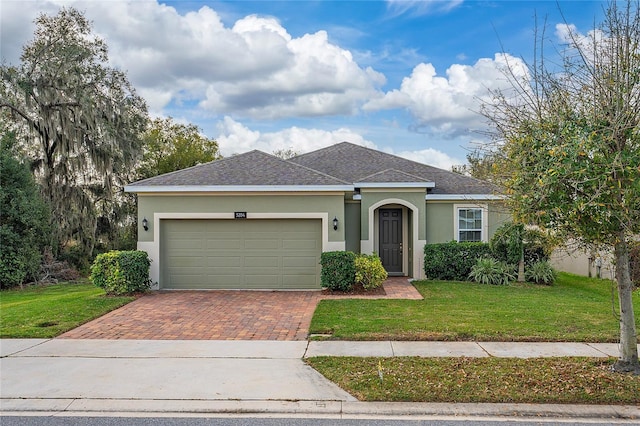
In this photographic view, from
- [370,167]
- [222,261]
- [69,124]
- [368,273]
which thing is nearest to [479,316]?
[368,273]

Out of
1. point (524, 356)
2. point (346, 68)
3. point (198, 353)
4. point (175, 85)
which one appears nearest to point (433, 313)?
point (524, 356)

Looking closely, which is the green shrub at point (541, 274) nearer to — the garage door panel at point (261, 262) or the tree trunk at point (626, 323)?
the garage door panel at point (261, 262)

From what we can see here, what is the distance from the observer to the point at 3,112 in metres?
19.6

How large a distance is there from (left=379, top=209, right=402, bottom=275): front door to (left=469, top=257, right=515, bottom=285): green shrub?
2.64m

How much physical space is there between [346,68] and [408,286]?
8156 millimetres

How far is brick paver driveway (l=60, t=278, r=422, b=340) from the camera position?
8.27 m

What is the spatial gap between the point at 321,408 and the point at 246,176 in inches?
361

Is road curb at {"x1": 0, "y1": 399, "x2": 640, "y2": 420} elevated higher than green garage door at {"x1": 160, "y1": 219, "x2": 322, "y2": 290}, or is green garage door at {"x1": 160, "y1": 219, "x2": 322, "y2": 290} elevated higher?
green garage door at {"x1": 160, "y1": 219, "x2": 322, "y2": 290}

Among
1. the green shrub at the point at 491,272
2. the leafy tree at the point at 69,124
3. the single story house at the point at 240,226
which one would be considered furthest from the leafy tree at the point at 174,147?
the green shrub at the point at 491,272

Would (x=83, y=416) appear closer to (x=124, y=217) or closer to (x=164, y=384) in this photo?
(x=164, y=384)

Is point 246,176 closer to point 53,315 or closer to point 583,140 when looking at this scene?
point 53,315

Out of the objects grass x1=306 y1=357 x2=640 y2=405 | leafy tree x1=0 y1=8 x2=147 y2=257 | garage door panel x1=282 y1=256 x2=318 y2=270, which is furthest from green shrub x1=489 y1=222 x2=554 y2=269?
leafy tree x1=0 y1=8 x2=147 y2=257

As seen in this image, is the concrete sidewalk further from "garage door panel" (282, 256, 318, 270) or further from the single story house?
"garage door panel" (282, 256, 318, 270)

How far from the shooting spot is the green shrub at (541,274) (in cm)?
1400
